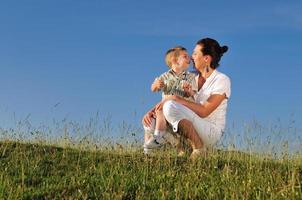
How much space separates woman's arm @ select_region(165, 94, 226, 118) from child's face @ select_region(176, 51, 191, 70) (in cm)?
69

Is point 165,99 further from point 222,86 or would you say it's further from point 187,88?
point 222,86

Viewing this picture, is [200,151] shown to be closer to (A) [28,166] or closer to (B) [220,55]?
(B) [220,55]

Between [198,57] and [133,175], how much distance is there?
294 cm

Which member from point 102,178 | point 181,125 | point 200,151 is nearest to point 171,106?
point 181,125

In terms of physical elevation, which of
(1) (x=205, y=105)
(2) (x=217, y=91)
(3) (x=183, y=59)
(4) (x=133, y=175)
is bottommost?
(4) (x=133, y=175)

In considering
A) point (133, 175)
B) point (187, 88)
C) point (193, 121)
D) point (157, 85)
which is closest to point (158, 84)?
point (157, 85)

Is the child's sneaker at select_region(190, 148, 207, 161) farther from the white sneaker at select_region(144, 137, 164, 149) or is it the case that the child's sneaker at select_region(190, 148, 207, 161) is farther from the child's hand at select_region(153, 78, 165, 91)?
the child's hand at select_region(153, 78, 165, 91)

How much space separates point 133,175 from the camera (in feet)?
31.3

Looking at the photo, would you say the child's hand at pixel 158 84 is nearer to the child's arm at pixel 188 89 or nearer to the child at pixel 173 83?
the child at pixel 173 83

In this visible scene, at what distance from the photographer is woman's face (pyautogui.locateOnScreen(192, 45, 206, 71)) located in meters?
11.2

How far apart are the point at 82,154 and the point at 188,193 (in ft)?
13.7

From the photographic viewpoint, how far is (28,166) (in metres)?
10.4

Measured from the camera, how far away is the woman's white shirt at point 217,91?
10.8 m

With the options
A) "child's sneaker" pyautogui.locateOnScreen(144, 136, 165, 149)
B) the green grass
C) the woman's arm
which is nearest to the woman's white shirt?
the woman's arm
